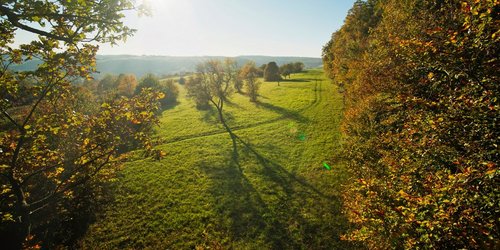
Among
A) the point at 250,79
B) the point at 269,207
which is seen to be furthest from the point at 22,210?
the point at 250,79

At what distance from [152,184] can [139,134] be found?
21.0 meters

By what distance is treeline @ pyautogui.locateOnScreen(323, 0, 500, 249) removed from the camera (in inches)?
303

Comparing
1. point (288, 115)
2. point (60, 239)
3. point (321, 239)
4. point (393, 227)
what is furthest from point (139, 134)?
point (288, 115)

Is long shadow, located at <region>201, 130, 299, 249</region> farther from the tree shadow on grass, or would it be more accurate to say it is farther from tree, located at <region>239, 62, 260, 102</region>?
tree, located at <region>239, 62, 260, 102</region>

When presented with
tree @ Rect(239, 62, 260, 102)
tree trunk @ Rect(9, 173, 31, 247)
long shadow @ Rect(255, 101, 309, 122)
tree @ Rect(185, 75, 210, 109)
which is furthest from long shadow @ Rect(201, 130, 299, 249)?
tree @ Rect(239, 62, 260, 102)

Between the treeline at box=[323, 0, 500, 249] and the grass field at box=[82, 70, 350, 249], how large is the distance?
384cm

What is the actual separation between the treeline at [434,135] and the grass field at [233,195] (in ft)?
12.6

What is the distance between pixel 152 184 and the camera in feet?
93.4

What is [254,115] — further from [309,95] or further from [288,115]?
[309,95]

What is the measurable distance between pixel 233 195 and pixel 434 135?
753 inches

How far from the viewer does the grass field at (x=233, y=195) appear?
19.5 m

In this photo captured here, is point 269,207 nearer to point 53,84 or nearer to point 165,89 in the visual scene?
point 53,84

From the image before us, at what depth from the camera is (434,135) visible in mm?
10516

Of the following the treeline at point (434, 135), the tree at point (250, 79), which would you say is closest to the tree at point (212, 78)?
the tree at point (250, 79)
